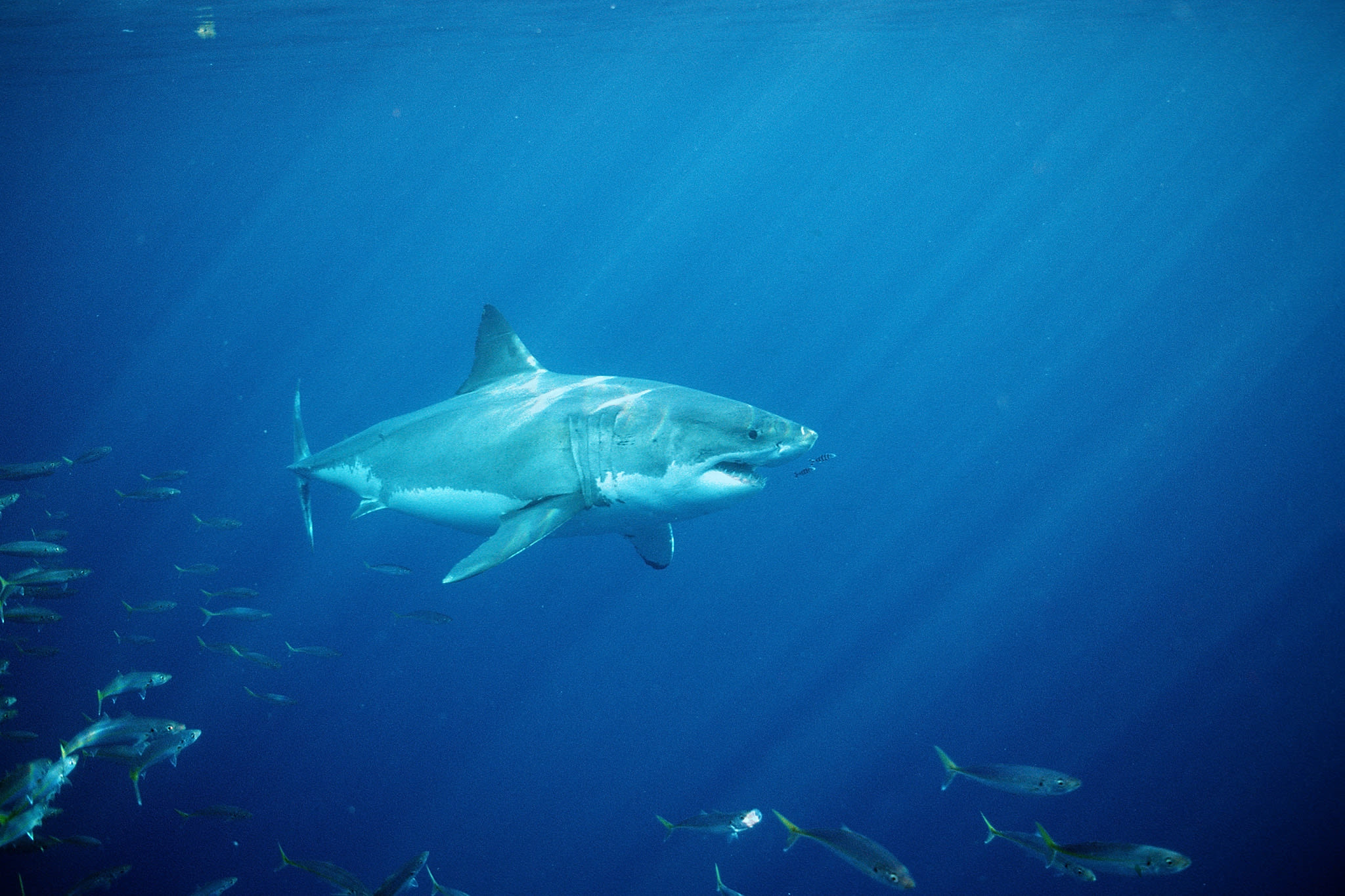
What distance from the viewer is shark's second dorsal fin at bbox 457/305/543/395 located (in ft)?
21.9

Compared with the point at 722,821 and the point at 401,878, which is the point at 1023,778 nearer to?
the point at 722,821

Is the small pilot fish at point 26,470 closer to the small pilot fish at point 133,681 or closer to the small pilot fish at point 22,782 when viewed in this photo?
the small pilot fish at point 133,681

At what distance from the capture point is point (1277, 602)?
22344 millimetres

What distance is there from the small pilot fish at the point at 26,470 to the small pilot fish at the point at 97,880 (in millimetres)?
4890

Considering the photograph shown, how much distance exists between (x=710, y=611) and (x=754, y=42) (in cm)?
2512

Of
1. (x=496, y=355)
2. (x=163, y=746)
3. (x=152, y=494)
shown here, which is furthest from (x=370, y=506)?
(x=152, y=494)

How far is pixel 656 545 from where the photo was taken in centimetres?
623

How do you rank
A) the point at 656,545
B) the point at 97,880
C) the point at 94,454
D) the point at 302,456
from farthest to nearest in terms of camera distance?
1. the point at 94,454
2. the point at 302,456
3. the point at 656,545
4. the point at 97,880

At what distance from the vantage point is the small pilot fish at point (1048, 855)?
16.6ft

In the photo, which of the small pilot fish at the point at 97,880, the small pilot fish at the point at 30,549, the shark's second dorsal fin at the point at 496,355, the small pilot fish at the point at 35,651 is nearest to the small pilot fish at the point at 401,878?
the small pilot fish at the point at 97,880

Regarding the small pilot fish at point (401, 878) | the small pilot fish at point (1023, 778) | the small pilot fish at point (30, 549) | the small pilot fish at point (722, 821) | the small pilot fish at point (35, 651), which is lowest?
the small pilot fish at point (401, 878)

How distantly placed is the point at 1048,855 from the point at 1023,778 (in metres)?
0.58

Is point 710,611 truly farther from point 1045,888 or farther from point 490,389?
point 490,389

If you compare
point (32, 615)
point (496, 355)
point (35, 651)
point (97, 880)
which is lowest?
point (97, 880)
